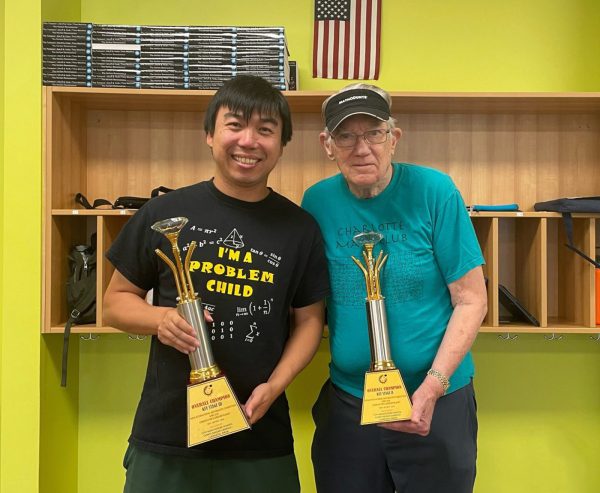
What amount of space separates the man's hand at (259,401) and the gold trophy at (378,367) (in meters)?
0.23

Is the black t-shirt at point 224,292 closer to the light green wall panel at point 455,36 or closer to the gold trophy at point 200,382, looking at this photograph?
the gold trophy at point 200,382

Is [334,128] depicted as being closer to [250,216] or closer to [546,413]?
[250,216]

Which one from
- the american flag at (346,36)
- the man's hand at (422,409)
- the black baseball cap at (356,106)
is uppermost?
the american flag at (346,36)

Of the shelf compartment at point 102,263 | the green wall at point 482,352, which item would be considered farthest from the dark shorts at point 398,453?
the shelf compartment at point 102,263

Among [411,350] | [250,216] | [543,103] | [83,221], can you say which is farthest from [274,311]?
[543,103]

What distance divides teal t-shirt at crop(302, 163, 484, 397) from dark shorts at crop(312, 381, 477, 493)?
7cm

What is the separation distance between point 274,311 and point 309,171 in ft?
3.81

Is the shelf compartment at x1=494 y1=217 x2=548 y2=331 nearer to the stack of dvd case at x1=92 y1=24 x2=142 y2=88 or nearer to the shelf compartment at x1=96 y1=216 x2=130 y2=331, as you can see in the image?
the shelf compartment at x1=96 y1=216 x2=130 y2=331

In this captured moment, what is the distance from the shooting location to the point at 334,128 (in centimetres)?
146

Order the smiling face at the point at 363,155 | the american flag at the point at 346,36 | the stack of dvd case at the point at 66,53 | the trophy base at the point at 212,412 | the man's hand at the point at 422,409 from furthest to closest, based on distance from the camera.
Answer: the american flag at the point at 346,36 < the stack of dvd case at the point at 66,53 < the smiling face at the point at 363,155 < the man's hand at the point at 422,409 < the trophy base at the point at 212,412

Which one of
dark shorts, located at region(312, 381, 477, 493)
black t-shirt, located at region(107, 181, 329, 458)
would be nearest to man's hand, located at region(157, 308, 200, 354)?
black t-shirt, located at region(107, 181, 329, 458)

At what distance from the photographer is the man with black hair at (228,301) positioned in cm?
135

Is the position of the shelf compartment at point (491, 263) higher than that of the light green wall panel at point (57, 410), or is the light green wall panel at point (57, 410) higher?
the shelf compartment at point (491, 263)

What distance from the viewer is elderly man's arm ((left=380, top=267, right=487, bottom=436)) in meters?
1.38
